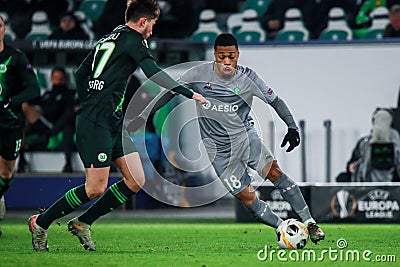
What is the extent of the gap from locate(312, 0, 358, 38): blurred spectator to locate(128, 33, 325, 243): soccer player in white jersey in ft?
28.2

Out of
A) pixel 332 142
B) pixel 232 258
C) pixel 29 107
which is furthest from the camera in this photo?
pixel 29 107

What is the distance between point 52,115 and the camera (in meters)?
17.1

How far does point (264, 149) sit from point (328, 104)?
6356 mm

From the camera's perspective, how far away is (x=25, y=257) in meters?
8.27

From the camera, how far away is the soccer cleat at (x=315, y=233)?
9094mm

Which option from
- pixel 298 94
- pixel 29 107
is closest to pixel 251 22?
pixel 298 94

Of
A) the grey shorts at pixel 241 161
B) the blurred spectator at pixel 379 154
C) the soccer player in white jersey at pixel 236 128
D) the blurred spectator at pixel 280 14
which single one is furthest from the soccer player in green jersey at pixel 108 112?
the blurred spectator at pixel 280 14

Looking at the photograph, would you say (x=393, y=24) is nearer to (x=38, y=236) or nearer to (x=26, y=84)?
(x=26, y=84)

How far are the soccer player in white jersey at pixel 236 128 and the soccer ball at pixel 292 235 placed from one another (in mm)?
254

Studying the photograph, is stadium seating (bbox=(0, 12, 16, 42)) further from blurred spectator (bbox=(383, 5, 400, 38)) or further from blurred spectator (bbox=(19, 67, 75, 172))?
blurred spectator (bbox=(383, 5, 400, 38))

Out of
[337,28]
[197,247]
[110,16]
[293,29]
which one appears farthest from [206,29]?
[197,247]

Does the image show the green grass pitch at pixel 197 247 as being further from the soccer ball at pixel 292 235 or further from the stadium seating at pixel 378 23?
the stadium seating at pixel 378 23

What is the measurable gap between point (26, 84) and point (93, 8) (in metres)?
8.87

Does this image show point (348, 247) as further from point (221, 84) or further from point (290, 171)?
point (290, 171)
